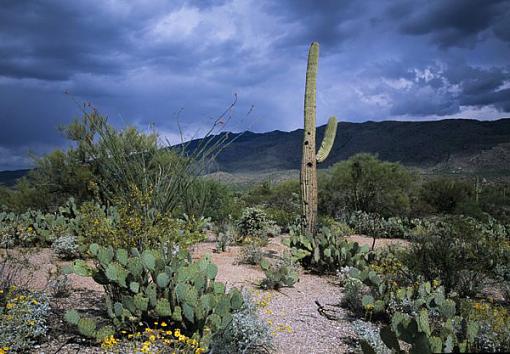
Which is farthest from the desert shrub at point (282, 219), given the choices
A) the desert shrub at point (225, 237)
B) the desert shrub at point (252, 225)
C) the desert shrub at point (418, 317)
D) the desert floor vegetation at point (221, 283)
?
the desert shrub at point (418, 317)

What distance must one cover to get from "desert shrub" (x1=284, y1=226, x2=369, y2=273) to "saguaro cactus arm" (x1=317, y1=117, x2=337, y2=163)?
93.1 inches

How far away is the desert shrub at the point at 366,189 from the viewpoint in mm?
21344

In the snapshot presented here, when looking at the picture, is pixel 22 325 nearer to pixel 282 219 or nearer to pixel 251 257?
pixel 251 257

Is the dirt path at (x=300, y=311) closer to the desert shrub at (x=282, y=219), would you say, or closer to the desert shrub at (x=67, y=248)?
the desert shrub at (x=67, y=248)

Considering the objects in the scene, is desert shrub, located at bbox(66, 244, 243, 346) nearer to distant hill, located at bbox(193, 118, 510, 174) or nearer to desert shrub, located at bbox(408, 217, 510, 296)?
desert shrub, located at bbox(408, 217, 510, 296)

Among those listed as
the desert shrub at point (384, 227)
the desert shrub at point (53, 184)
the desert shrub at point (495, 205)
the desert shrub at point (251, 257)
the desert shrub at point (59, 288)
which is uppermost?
the desert shrub at point (53, 184)

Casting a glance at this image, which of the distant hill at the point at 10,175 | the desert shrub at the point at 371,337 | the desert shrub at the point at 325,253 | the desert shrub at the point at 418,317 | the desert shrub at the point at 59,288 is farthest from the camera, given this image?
the distant hill at the point at 10,175

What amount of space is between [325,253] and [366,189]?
524 inches

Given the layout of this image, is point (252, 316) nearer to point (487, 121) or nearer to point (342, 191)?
point (342, 191)

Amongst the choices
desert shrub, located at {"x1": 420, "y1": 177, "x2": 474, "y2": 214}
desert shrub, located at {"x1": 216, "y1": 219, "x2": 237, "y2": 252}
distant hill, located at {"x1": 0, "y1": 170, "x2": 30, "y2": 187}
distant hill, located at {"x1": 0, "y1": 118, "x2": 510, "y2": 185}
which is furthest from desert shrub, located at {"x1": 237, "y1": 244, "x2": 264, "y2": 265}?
distant hill, located at {"x1": 0, "y1": 170, "x2": 30, "y2": 187}

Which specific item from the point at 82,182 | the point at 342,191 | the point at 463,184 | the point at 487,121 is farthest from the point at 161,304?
the point at 487,121

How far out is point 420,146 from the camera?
3329 inches

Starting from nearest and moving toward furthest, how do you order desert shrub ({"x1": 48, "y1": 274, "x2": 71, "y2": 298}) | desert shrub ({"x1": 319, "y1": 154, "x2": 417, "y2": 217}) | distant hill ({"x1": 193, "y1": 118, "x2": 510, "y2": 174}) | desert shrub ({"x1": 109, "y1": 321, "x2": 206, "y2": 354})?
desert shrub ({"x1": 109, "y1": 321, "x2": 206, "y2": 354})
desert shrub ({"x1": 48, "y1": 274, "x2": 71, "y2": 298})
desert shrub ({"x1": 319, "y1": 154, "x2": 417, "y2": 217})
distant hill ({"x1": 193, "y1": 118, "x2": 510, "y2": 174})

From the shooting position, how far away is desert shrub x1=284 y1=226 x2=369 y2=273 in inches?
359
